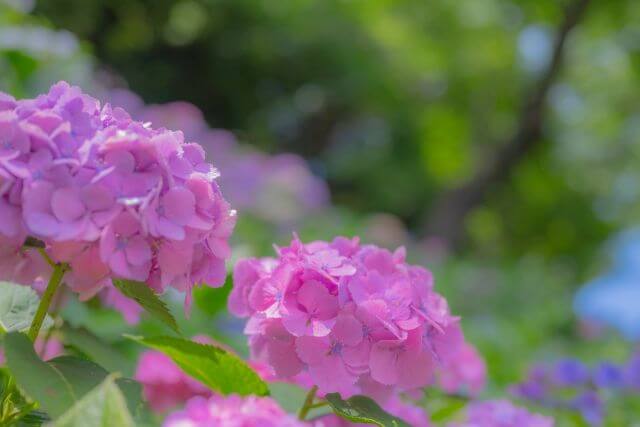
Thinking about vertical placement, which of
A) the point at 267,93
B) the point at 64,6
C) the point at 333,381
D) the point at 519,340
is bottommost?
the point at 333,381

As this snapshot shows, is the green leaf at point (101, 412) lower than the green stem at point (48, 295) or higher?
lower

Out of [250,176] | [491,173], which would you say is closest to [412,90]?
[491,173]

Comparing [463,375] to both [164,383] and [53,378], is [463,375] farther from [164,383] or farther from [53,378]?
[53,378]

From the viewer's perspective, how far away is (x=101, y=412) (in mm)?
549

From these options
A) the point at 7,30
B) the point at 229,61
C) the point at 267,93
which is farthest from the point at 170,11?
the point at 7,30

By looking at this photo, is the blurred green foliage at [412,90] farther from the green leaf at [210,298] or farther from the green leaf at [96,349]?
the green leaf at [96,349]

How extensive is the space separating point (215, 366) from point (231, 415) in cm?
22

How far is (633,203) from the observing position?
47.8ft

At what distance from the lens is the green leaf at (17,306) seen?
2.72 ft

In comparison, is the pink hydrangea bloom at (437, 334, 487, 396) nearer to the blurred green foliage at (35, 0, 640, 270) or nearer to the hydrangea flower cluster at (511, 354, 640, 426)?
the hydrangea flower cluster at (511, 354, 640, 426)

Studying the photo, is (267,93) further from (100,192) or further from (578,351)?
(100,192)

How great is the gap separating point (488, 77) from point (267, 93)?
4.28 m

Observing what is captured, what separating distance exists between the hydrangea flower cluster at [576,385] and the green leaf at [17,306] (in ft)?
3.96

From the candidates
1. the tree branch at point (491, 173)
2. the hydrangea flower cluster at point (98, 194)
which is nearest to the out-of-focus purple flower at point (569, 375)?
the hydrangea flower cluster at point (98, 194)
